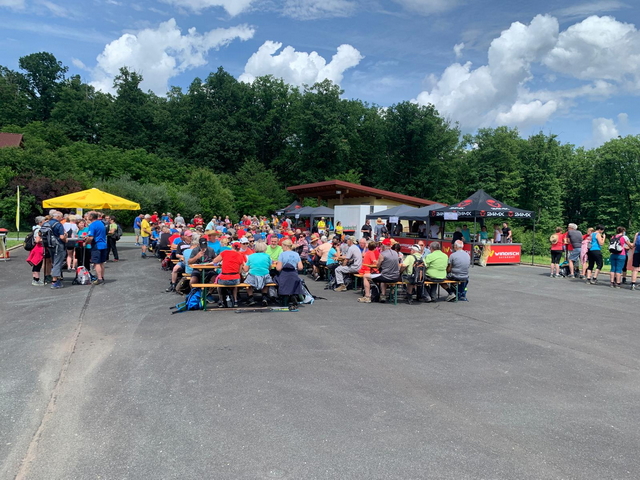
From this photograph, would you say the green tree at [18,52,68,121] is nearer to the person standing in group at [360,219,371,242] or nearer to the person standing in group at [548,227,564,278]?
the person standing in group at [360,219,371,242]

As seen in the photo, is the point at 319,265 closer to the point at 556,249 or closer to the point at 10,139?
the point at 556,249

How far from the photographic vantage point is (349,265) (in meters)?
11.2

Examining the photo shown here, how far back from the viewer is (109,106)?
59.3m

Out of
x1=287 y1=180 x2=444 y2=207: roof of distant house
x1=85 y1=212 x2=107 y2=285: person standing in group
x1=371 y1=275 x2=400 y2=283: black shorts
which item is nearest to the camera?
x1=371 y1=275 x2=400 y2=283: black shorts

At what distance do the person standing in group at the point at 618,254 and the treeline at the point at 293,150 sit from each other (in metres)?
29.4

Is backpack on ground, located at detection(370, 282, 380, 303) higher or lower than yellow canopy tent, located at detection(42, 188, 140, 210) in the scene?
lower

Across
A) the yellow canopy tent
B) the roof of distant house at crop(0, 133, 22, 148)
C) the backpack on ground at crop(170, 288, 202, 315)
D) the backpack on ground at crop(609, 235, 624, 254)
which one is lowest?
the backpack on ground at crop(170, 288, 202, 315)

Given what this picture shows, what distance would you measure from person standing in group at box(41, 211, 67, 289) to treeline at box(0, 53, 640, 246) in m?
25.7

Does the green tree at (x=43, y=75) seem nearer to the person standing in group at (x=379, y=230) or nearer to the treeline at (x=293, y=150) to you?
the treeline at (x=293, y=150)

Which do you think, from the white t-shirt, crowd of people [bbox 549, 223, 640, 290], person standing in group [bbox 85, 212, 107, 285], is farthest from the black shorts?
the white t-shirt

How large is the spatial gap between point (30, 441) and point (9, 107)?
7031 centimetres

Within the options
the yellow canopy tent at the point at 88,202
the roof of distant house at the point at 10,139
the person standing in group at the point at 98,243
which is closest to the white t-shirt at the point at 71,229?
the person standing in group at the point at 98,243

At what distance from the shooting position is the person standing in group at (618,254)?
1205cm

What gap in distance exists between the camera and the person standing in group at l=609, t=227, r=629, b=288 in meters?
12.0
